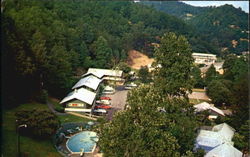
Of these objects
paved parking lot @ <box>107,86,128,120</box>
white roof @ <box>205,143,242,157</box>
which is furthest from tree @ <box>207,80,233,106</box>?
white roof @ <box>205,143,242,157</box>

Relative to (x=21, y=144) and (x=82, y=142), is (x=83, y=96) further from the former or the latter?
(x=21, y=144)

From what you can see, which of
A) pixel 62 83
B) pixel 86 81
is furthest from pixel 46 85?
pixel 86 81

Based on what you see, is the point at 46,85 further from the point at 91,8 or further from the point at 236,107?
the point at 91,8

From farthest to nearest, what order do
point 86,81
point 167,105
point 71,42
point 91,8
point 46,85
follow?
1. point 91,8
2. point 71,42
3. point 86,81
4. point 46,85
5. point 167,105

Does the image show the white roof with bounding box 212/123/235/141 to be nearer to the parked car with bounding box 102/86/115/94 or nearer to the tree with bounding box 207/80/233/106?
the tree with bounding box 207/80/233/106

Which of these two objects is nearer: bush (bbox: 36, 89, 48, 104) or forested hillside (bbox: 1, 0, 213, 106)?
forested hillside (bbox: 1, 0, 213, 106)

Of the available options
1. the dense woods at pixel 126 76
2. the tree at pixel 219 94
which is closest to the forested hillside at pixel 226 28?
the dense woods at pixel 126 76

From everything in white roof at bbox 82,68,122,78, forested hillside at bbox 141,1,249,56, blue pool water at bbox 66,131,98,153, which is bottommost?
blue pool water at bbox 66,131,98,153

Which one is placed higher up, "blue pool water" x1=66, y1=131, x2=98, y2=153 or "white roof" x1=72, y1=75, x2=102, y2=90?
"white roof" x1=72, y1=75, x2=102, y2=90
